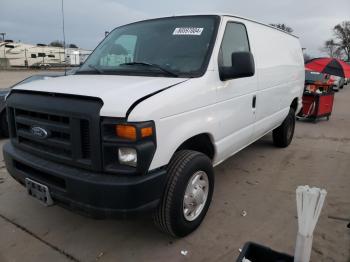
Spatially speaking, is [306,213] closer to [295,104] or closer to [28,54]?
[295,104]

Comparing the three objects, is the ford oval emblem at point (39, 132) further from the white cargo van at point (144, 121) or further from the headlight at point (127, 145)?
the headlight at point (127, 145)

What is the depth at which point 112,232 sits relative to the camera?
10.9ft

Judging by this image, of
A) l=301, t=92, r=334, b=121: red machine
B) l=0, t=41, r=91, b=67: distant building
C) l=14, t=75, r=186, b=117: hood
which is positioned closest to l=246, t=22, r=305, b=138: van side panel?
l=14, t=75, r=186, b=117: hood

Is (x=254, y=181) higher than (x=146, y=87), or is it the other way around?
(x=146, y=87)

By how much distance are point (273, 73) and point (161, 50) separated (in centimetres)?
201

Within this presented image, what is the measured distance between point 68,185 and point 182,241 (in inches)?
48.2

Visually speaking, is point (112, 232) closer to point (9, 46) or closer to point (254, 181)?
point (254, 181)

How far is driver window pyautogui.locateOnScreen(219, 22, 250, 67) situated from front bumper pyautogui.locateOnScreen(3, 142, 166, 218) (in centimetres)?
152

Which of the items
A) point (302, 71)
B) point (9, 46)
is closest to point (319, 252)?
point (302, 71)

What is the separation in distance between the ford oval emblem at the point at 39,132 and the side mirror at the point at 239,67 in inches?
69.3

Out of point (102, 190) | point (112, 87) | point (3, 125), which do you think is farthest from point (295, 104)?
point (3, 125)

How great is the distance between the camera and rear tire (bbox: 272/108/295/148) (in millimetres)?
6016

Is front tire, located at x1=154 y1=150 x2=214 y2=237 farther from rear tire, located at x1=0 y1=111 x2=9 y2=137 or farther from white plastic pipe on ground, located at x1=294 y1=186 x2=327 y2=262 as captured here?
rear tire, located at x1=0 y1=111 x2=9 y2=137

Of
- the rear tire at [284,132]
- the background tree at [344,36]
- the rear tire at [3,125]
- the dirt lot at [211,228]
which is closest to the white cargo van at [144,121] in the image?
the dirt lot at [211,228]
